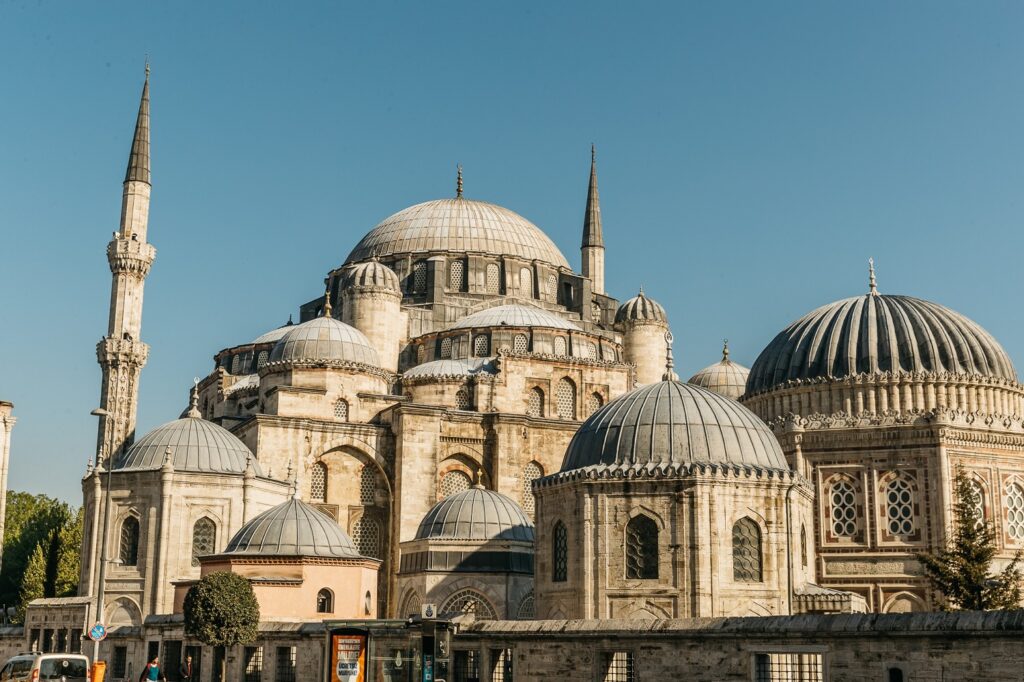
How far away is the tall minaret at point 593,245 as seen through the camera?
173 feet

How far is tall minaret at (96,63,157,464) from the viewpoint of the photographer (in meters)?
40.5

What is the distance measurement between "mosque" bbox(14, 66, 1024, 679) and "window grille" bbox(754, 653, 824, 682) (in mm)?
5023

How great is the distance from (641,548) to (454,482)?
1706 cm

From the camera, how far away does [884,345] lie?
28672 millimetres

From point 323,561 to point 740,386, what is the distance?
75.5 ft

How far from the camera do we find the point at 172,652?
81.4ft

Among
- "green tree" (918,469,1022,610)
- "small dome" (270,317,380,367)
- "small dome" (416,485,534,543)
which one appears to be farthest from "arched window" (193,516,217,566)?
"green tree" (918,469,1022,610)

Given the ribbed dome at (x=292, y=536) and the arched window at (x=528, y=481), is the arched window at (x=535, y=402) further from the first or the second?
the ribbed dome at (x=292, y=536)

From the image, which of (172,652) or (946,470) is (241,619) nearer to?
(172,652)

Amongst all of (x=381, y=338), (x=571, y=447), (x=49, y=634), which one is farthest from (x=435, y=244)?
(x=571, y=447)

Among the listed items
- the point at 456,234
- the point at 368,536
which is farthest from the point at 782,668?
the point at 456,234

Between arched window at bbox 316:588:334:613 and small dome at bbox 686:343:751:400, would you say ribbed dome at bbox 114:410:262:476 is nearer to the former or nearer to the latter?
arched window at bbox 316:588:334:613

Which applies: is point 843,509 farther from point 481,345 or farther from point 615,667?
point 481,345

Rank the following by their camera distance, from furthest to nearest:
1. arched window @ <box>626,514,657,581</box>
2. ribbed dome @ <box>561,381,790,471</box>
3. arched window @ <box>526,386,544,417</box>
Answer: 1. arched window @ <box>526,386,544,417</box>
2. ribbed dome @ <box>561,381,790,471</box>
3. arched window @ <box>626,514,657,581</box>
